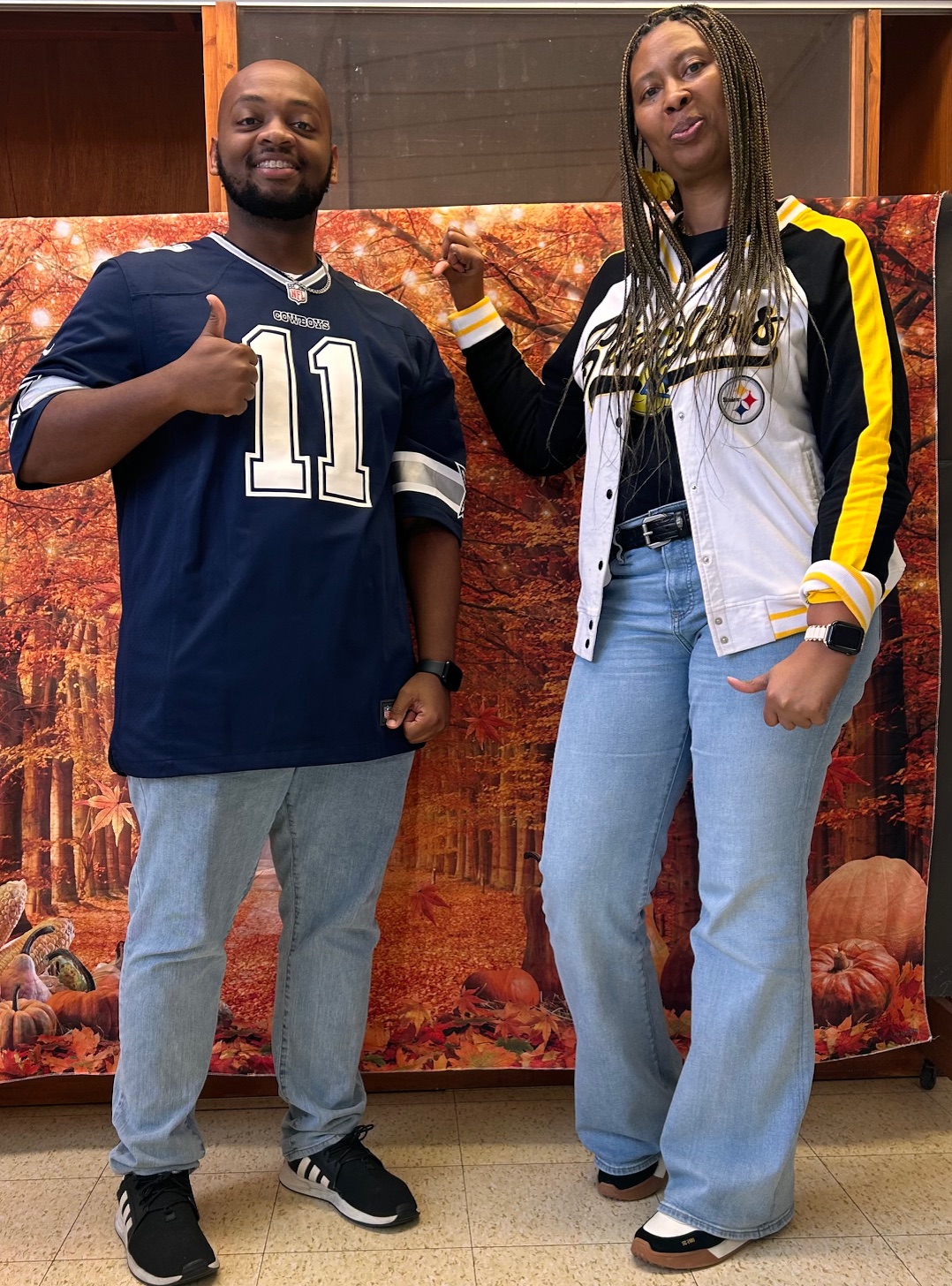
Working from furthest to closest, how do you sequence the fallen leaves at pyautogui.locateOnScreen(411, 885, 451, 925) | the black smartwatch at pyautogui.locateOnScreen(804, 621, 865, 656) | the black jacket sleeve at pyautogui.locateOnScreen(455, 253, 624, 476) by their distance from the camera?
the fallen leaves at pyautogui.locateOnScreen(411, 885, 451, 925), the black jacket sleeve at pyautogui.locateOnScreen(455, 253, 624, 476), the black smartwatch at pyautogui.locateOnScreen(804, 621, 865, 656)

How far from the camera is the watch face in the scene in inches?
52.7

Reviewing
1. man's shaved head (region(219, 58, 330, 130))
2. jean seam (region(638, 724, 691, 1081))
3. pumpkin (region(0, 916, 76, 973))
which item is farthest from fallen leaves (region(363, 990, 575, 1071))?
man's shaved head (region(219, 58, 330, 130))

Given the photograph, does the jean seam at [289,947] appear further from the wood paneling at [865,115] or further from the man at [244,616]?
the wood paneling at [865,115]

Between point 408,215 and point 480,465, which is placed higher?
point 408,215

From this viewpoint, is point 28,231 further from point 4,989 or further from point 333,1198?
point 333,1198

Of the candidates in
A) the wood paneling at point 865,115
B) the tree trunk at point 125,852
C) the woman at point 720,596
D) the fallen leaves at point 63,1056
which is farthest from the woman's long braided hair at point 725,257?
the fallen leaves at point 63,1056

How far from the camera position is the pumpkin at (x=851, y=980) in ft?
6.29

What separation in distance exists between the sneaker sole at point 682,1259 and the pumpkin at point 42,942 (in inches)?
41.8

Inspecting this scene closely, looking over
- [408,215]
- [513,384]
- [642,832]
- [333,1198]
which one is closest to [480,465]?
[513,384]

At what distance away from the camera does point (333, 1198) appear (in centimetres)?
162

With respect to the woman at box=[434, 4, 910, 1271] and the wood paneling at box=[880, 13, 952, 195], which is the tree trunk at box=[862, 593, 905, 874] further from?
the wood paneling at box=[880, 13, 952, 195]

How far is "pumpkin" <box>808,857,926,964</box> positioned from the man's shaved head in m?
1.54

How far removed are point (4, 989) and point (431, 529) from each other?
1.09 m

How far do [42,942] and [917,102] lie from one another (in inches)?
99.0
